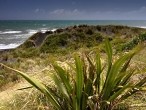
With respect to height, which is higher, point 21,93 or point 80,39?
point 21,93

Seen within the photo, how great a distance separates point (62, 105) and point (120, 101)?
61 centimetres

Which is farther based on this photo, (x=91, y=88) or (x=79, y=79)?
(x=91, y=88)

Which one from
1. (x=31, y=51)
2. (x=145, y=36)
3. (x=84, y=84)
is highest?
(x=84, y=84)

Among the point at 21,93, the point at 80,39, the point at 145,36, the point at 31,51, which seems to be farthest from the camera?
the point at 80,39

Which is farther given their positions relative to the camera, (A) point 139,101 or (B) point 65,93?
(A) point 139,101

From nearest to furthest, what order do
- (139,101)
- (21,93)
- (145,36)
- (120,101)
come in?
(120,101)
(139,101)
(21,93)
(145,36)

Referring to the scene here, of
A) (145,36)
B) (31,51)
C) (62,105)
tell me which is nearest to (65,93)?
(62,105)

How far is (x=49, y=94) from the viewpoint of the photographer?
148 inches

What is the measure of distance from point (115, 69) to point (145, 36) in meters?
8.29

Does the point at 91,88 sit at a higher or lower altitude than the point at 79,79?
lower

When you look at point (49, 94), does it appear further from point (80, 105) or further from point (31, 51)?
point (31, 51)

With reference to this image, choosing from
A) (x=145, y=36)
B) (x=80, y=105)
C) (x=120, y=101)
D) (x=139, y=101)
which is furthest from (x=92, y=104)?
(x=145, y=36)

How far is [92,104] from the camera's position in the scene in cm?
365

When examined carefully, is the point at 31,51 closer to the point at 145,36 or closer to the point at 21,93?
the point at 145,36
